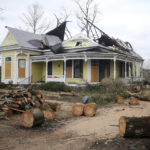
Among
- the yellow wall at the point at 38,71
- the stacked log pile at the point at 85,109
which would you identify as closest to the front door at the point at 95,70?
the yellow wall at the point at 38,71

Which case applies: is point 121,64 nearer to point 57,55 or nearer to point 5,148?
point 57,55

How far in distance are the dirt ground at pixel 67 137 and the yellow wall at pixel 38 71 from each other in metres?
14.9

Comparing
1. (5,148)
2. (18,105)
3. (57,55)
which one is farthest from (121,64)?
(5,148)

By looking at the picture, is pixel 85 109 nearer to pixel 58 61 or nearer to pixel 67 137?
pixel 67 137

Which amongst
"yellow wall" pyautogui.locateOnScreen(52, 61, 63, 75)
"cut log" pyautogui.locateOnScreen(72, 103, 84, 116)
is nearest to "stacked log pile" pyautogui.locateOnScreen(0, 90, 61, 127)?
"cut log" pyautogui.locateOnScreen(72, 103, 84, 116)

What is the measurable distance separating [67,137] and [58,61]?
16297 mm

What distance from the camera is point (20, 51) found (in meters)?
20.7

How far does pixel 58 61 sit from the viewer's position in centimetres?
2139

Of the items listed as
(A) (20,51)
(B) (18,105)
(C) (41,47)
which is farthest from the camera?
(C) (41,47)

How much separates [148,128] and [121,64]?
17175 mm

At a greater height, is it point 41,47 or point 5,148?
point 41,47

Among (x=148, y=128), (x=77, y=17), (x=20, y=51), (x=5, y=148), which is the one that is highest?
(x=77, y=17)

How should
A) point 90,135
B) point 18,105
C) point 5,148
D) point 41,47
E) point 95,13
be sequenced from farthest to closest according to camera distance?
point 95,13
point 41,47
point 18,105
point 90,135
point 5,148

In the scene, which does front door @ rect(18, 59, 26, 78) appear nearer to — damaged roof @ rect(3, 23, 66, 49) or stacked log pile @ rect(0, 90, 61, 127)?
damaged roof @ rect(3, 23, 66, 49)
